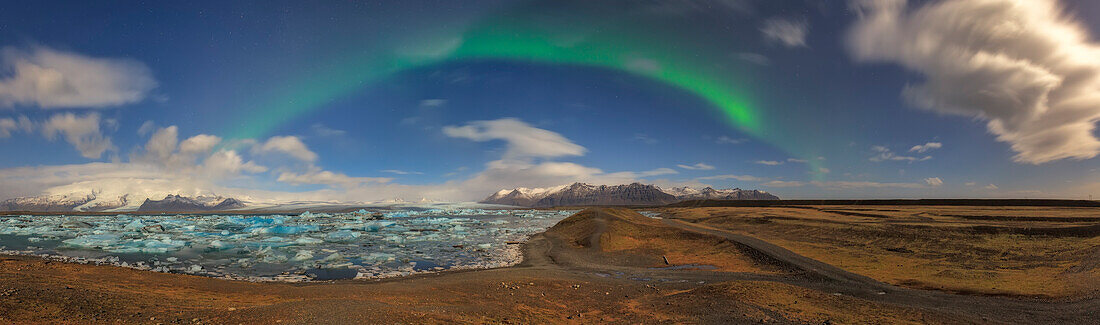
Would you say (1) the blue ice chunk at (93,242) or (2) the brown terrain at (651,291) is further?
(1) the blue ice chunk at (93,242)

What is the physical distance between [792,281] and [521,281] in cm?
1377

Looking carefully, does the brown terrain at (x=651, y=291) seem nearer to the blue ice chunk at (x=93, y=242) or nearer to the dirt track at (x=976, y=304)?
the dirt track at (x=976, y=304)

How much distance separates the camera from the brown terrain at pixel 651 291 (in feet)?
33.7

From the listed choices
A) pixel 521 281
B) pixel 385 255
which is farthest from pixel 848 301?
pixel 385 255

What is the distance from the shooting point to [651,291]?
1664cm

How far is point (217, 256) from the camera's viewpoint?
26.5 metres

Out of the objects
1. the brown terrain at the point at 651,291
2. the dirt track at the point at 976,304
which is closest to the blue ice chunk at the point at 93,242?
the brown terrain at the point at 651,291

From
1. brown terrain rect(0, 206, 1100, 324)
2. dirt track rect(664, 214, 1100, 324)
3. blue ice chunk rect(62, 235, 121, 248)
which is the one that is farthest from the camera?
blue ice chunk rect(62, 235, 121, 248)

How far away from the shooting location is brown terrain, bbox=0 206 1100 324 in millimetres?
10273

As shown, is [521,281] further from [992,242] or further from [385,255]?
[992,242]

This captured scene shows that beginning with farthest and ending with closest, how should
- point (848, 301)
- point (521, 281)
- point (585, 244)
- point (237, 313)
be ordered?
1. point (585, 244)
2. point (521, 281)
3. point (848, 301)
4. point (237, 313)

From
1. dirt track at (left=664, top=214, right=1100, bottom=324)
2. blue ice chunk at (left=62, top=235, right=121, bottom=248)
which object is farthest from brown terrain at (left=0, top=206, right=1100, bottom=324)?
blue ice chunk at (left=62, top=235, right=121, bottom=248)

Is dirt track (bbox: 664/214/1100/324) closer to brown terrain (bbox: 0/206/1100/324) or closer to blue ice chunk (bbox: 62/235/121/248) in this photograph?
brown terrain (bbox: 0/206/1100/324)

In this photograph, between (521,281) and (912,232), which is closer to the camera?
(521,281)
